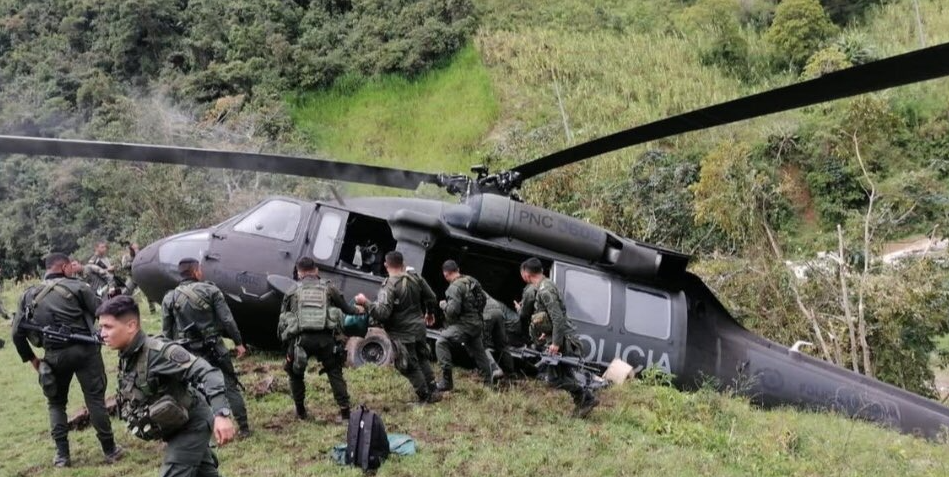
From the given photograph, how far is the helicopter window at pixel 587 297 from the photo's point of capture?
7938mm

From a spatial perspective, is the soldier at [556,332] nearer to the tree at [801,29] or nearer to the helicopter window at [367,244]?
the helicopter window at [367,244]

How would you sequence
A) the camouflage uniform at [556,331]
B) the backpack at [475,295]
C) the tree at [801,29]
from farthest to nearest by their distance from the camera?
the tree at [801,29] < the backpack at [475,295] < the camouflage uniform at [556,331]

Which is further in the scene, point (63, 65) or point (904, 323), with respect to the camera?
point (63, 65)

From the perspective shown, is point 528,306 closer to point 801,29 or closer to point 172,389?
point 172,389

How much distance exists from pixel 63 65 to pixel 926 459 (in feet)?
120

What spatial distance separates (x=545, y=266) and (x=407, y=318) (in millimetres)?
1894

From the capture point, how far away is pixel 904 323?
1091cm

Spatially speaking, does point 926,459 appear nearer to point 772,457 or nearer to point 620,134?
point 772,457

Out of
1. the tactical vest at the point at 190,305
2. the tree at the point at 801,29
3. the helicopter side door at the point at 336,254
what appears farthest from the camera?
the tree at the point at 801,29

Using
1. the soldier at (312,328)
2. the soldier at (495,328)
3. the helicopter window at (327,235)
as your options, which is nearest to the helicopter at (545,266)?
the helicopter window at (327,235)

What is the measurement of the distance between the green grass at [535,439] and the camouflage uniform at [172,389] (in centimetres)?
153

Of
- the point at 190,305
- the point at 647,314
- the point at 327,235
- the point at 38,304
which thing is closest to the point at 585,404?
the point at 647,314

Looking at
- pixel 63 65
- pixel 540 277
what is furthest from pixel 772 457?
pixel 63 65

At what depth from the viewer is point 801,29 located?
29.4m
